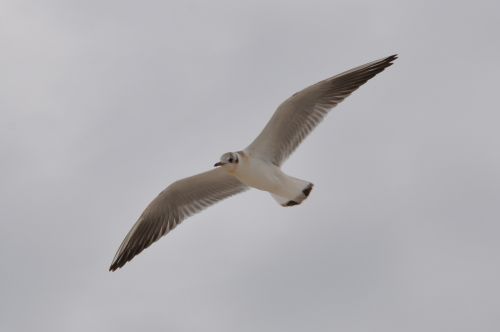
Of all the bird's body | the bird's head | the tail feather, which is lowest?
the tail feather

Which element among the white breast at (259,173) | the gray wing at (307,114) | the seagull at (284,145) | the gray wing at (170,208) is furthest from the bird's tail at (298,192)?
the gray wing at (170,208)

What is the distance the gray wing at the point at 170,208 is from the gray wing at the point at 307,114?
901 mm

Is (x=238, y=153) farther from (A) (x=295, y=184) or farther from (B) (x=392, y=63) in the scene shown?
(B) (x=392, y=63)

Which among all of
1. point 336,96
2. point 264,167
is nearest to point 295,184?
point 264,167

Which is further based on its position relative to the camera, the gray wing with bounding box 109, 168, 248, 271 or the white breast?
the gray wing with bounding box 109, 168, 248, 271

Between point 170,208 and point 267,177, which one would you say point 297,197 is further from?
point 170,208

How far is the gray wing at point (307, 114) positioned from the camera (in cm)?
1238

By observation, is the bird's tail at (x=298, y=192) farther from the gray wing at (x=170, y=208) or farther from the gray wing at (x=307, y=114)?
the gray wing at (x=170, y=208)

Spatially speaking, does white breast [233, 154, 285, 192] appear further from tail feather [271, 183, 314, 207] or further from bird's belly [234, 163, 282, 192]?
tail feather [271, 183, 314, 207]

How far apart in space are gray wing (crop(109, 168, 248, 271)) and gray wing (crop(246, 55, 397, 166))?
901mm

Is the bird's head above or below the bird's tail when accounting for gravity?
above

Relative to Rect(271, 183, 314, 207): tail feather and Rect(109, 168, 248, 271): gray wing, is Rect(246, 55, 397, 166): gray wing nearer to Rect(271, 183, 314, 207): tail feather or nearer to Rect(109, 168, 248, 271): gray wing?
Rect(271, 183, 314, 207): tail feather

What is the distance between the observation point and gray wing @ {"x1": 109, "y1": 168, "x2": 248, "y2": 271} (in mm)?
13258

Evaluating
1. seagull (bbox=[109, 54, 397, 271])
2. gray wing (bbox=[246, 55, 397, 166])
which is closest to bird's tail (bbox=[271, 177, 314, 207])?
seagull (bbox=[109, 54, 397, 271])
